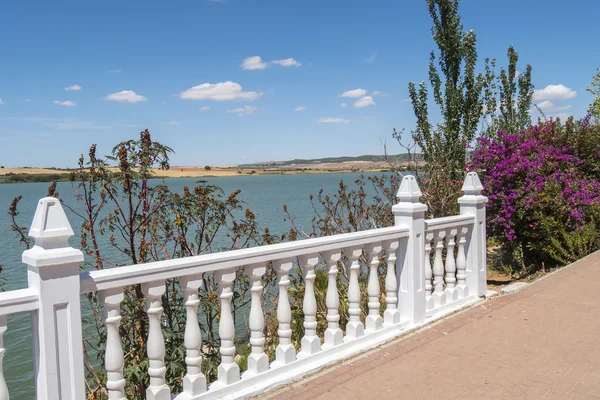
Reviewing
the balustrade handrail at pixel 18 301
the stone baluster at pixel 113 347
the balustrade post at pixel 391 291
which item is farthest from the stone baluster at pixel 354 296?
the balustrade handrail at pixel 18 301

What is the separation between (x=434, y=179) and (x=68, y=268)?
7.51 m

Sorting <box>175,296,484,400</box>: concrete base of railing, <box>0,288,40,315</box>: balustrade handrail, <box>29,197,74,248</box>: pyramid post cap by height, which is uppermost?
<box>29,197,74,248</box>: pyramid post cap

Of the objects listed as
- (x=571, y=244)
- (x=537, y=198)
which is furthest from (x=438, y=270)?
(x=571, y=244)

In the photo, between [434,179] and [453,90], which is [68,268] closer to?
[434,179]

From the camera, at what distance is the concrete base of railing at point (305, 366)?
3.24 meters

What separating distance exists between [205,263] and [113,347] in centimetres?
69

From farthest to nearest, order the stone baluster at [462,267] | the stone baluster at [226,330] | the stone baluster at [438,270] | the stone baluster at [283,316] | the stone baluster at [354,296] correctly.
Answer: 1. the stone baluster at [462,267]
2. the stone baluster at [438,270]
3. the stone baluster at [354,296]
4. the stone baluster at [283,316]
5. the stone baluster at [226,330]

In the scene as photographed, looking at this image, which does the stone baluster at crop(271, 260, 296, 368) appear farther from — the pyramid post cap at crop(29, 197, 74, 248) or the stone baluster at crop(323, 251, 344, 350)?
the pyramid post cap at crop(29, 197, 74, 248)

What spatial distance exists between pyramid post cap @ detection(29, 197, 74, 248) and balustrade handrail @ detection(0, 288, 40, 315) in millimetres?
235

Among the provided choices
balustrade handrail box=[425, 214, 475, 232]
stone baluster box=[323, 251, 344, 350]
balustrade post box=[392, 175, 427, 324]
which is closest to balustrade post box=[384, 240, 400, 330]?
balustrade post box=[392, 175, 427, 324]

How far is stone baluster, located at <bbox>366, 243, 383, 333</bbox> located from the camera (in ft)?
14.0

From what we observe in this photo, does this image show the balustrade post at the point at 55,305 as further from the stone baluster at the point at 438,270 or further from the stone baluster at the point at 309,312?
the stone baluster at the point at 438,270

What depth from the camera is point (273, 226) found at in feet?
49.8

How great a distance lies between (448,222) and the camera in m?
5.19
